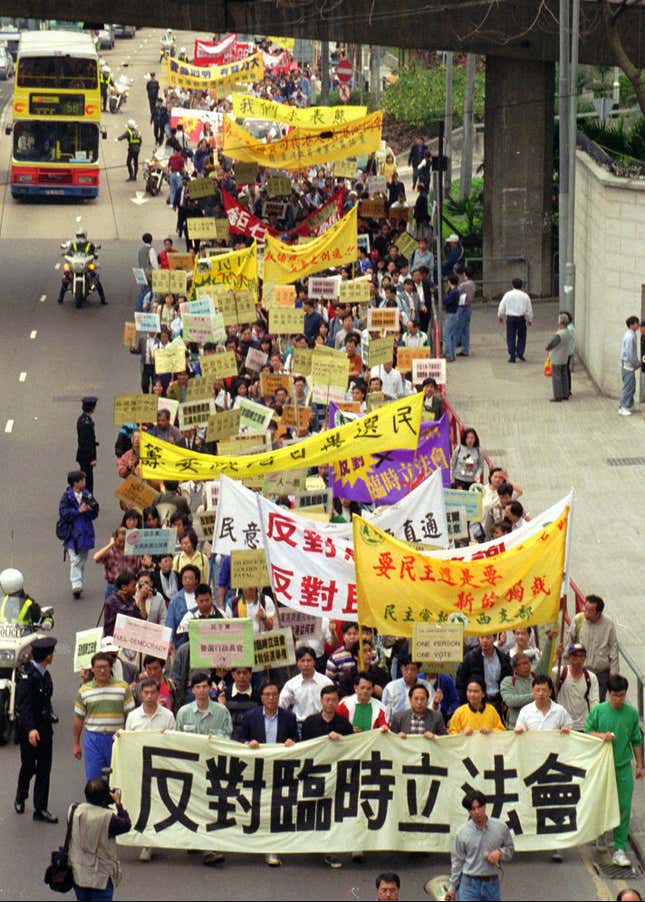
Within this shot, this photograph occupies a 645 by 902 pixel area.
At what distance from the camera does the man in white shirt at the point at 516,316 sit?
100 ft

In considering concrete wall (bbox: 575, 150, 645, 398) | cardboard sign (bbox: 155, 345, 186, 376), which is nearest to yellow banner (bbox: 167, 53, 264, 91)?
concrete wall (bbox: 575, 150, 645, 398)

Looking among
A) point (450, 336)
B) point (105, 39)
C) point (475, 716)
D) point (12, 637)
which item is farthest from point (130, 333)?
point (105, 39)

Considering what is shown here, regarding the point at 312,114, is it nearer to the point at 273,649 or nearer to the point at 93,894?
the point at 273,649

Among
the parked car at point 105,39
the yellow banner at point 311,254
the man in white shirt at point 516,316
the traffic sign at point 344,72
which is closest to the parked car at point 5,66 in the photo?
the parked car at point 105,39

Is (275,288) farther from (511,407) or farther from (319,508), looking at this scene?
(319,508)

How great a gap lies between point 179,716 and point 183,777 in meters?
0.51

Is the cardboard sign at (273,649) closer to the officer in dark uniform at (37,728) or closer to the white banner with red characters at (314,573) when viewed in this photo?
the white banner with red characters at (314,573)

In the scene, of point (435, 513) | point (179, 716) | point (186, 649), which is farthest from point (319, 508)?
point (179, 716)

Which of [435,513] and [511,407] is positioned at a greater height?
[435,513]

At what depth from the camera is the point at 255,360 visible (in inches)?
992

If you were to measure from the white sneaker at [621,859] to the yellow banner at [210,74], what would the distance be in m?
36.3

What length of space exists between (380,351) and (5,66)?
5829cm

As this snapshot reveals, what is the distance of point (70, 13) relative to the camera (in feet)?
117

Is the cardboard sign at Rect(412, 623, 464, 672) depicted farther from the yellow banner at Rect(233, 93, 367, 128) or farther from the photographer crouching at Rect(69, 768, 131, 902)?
the yellow banner at Rect(233, 93, 367, 128)
